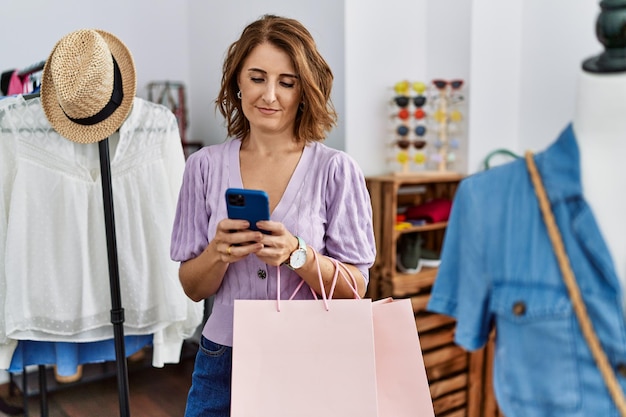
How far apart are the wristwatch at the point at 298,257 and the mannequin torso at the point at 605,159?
0.51m

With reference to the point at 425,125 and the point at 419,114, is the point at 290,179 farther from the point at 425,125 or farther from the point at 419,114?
the point at 425,125

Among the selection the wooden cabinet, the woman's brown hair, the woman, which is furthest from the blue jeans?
the wooden cabinet

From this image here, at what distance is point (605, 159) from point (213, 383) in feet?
2.75

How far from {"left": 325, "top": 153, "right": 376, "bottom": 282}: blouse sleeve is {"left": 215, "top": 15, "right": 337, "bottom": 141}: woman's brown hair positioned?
0.09 meters

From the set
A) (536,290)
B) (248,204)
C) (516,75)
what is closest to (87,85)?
(248,204)

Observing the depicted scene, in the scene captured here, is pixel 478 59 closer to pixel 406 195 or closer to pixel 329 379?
pixel 406 195

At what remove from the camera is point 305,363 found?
994 mm

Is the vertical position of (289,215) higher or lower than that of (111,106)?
lower

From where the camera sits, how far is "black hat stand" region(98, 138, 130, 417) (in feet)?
5.20

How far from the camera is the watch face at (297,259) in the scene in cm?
104

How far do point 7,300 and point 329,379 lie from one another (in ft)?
3.74

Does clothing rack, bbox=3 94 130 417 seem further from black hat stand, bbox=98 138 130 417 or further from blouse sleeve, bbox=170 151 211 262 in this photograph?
blouse sleeve, bbox=170 151 211 262

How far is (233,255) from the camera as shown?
3.35 ft

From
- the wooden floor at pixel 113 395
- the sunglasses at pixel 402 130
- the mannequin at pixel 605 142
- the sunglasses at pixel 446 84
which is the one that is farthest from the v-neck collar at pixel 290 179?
the wooden floor at pixel 113 395
